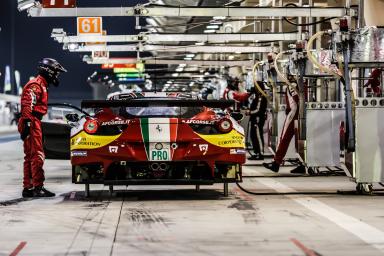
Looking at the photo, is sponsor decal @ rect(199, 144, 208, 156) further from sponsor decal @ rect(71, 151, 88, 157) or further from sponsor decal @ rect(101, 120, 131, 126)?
sponsor decal @ rect(71, 151, 88, 157)

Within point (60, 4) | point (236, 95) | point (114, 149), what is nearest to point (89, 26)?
point (236, 95)

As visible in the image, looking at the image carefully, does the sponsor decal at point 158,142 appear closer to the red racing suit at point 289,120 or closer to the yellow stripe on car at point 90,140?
the yellow stripe on car at point 90,140

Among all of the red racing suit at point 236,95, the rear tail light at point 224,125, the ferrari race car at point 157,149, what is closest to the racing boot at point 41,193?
the ferrari race car at point 157,149

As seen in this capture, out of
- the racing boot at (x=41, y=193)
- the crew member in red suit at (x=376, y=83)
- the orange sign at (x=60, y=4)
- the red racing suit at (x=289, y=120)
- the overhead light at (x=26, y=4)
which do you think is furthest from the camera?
the orange sign at (x=60, y=4)

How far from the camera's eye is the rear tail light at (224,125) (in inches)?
420

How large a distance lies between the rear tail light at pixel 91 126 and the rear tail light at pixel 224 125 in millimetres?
1493

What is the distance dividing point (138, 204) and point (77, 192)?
6.34 ft

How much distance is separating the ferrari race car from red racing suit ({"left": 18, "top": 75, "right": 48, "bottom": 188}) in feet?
2.78

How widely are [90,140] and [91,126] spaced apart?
19cm

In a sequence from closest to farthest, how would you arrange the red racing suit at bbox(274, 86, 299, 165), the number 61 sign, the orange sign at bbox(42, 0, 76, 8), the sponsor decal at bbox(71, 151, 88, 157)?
1. the sponsor decal at bbox(71, 151, 88, 157)
2. the red racing suit at bbox(274, 86, 299, 165)
3. the orange sign at bbox(42, 0, 76, 8)
4. the number 61 sign

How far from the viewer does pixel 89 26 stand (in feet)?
77.3

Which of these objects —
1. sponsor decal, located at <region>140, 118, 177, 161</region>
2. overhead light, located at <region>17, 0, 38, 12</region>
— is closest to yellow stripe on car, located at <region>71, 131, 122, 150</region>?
sponsor decal, located at <region>140, 118, 177, 161</region>

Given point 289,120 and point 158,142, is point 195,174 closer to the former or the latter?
point 158,142

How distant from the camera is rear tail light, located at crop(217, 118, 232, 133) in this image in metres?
10.7
